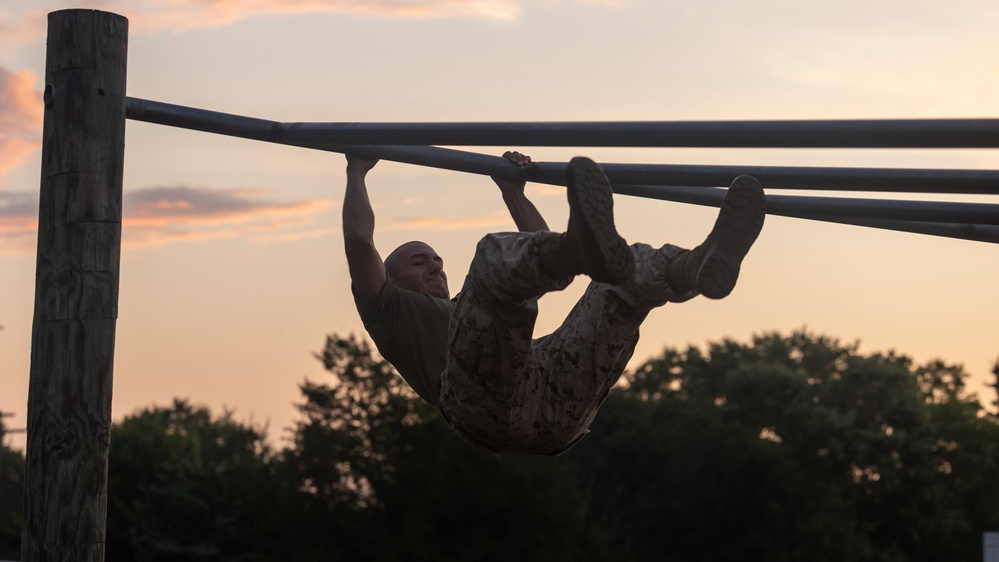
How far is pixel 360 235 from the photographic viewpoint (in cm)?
573

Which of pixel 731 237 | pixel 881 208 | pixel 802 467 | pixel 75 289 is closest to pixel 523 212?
pixel 881 208

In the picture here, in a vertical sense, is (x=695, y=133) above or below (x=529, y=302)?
above

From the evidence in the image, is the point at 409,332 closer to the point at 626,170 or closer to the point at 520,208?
the point at 520,208

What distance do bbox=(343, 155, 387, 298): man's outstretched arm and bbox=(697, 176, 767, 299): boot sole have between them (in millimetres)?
1634

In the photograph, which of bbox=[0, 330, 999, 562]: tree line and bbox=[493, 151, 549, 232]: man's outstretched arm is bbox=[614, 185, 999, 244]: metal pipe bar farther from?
bbox=[0, 330, 999, 562]: tree line

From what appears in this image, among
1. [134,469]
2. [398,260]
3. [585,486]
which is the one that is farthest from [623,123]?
[134,469]

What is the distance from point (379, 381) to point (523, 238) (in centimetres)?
4108

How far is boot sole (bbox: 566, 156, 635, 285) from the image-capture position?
4410 millimetres

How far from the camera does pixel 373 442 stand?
145ft

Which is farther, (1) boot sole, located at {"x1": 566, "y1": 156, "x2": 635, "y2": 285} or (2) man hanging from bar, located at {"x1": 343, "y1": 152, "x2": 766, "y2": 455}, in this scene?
(2) man hanging from bar, located at {"x1": 343, "y1": 152, "x2": 766, "y2": 455}

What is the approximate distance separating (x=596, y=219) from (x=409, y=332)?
5.20 ft

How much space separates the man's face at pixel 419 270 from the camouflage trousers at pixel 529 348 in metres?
0.74

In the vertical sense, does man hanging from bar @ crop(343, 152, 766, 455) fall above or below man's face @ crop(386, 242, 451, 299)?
below

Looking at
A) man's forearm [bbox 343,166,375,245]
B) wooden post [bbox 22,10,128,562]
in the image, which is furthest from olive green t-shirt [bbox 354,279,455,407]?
wooden post [bbox 22,10,128,562]
